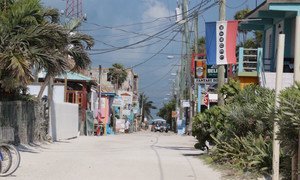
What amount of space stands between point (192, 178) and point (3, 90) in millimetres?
10638

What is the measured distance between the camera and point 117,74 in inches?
3794

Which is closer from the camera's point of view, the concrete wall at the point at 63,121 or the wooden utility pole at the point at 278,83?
the wooden utility pole at the point at 278,83

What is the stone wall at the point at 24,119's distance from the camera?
20.4m

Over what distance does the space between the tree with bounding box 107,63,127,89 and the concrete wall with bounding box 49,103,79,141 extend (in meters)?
58.7

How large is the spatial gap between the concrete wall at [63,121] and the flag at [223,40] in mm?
10417

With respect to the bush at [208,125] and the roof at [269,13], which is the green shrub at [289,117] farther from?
the roof at [269,13]

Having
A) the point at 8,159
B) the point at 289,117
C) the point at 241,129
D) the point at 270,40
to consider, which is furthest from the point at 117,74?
the point at 289,117

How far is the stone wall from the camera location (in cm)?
2039

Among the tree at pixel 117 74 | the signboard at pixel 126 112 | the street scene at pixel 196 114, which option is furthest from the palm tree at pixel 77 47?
the tree at pixel 117 74

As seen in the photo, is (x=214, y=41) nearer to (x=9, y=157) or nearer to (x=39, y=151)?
(x=39, y=151)

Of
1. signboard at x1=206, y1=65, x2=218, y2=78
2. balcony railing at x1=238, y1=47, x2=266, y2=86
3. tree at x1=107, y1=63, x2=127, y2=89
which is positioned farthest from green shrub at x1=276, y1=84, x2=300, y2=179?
tree at x1=107, y1=63, x2=127, y2=89

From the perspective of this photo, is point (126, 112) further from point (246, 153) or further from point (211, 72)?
point (246, 153)

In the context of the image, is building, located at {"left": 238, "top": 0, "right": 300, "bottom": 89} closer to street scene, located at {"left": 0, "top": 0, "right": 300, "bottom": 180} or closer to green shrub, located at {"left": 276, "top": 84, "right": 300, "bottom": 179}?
street scene, located at {"left": 0, "top": 0, "right": 300, "bottom": 180}

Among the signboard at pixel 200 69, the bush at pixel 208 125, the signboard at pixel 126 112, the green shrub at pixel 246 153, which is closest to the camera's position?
the green shrub at pixel 246 153
